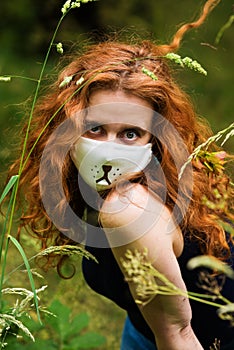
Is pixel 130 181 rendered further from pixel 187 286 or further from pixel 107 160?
pixel 187 286

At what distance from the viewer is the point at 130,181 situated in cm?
157

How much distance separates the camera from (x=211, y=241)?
1.78 m

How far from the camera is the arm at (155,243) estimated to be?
4.75 ft

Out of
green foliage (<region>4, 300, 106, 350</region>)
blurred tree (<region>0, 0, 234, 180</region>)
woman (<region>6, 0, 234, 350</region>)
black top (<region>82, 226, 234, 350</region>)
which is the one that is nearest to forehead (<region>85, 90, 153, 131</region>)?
woman (<region>6, 0, 234, 350</region>)

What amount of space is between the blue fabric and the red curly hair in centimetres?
35

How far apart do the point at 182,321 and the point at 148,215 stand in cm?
20

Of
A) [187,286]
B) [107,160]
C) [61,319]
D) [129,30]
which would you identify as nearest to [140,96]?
[107,160]

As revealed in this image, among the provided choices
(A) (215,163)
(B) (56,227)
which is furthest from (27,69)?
(A) (215,163)

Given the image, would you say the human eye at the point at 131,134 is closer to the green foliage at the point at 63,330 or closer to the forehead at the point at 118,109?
A: the forehead at the point at 118,109

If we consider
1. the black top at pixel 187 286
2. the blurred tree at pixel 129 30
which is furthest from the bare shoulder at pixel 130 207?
the blurred tree at pixel 129 30

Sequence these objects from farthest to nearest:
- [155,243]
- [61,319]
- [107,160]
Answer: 1. [61,319]
2. [107,160]
3. [155,243]

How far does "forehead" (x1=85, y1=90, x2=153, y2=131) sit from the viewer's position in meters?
1.60

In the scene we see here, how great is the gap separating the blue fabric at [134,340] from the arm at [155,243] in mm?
550

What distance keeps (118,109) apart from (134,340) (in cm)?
79
